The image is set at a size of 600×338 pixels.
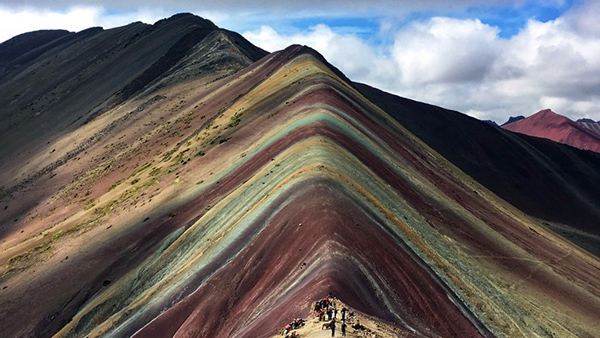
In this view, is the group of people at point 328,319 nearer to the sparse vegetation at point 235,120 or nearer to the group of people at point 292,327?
the group of people at point 292,327

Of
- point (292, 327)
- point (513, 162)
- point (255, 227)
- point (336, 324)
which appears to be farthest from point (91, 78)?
point (336, 324)

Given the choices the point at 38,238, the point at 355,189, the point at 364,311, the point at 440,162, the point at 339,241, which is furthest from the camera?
the point at 440,162

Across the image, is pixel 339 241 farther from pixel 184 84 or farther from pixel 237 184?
pixel 184 84

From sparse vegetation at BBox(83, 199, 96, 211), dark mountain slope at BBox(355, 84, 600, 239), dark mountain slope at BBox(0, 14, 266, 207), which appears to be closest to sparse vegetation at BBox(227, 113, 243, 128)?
sparse vegetation at BBox(83, 199, 96, 211)

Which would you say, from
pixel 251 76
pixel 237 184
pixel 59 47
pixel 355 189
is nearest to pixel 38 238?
pixel 237 184

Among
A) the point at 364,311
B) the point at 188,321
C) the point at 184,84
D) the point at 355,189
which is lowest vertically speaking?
the point at 188,321

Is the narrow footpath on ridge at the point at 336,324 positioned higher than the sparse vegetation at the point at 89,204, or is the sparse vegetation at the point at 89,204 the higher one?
the narrow footpath on ridge at the point at 336,324

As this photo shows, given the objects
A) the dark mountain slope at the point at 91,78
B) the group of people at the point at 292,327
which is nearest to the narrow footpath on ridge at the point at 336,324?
the group of people at the point at 292,327

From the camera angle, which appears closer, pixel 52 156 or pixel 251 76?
pixel 251 76
